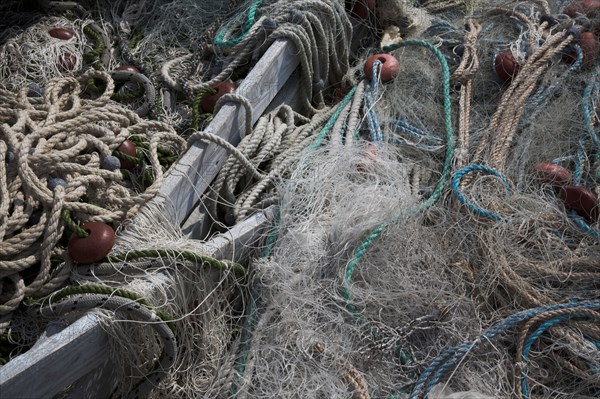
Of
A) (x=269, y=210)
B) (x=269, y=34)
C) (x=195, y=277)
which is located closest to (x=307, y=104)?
(x=269, y=34)

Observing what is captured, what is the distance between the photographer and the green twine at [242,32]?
3.43 metres

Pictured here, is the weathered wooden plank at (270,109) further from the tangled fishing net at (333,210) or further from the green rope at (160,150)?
the green rope at (160,150)

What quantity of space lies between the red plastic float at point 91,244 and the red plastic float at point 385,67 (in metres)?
1.82

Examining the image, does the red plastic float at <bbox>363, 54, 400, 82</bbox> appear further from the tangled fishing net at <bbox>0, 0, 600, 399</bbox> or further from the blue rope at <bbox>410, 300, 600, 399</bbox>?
the blue rope at <bbox>410, 300, 600, 399</bbox>

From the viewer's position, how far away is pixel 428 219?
114 inches

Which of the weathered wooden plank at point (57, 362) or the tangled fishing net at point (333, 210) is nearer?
the weathered wooden plank at point (57, 362)

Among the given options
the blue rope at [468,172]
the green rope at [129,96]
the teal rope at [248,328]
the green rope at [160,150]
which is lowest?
the teal rope at [248,328]

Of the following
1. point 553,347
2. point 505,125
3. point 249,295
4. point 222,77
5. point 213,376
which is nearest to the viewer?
point 553,347

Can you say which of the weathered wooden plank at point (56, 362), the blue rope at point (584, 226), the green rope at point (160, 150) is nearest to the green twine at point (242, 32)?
the green rope at point (160, 150)

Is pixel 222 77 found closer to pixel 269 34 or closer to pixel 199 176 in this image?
pixel 269 34

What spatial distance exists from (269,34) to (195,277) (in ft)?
5.10

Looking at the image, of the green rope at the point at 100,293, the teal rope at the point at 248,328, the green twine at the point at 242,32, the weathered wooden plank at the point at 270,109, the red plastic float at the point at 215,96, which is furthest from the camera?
the green twine at the point at 242,32

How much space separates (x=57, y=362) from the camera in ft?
7.02

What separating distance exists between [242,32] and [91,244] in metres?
1.72
